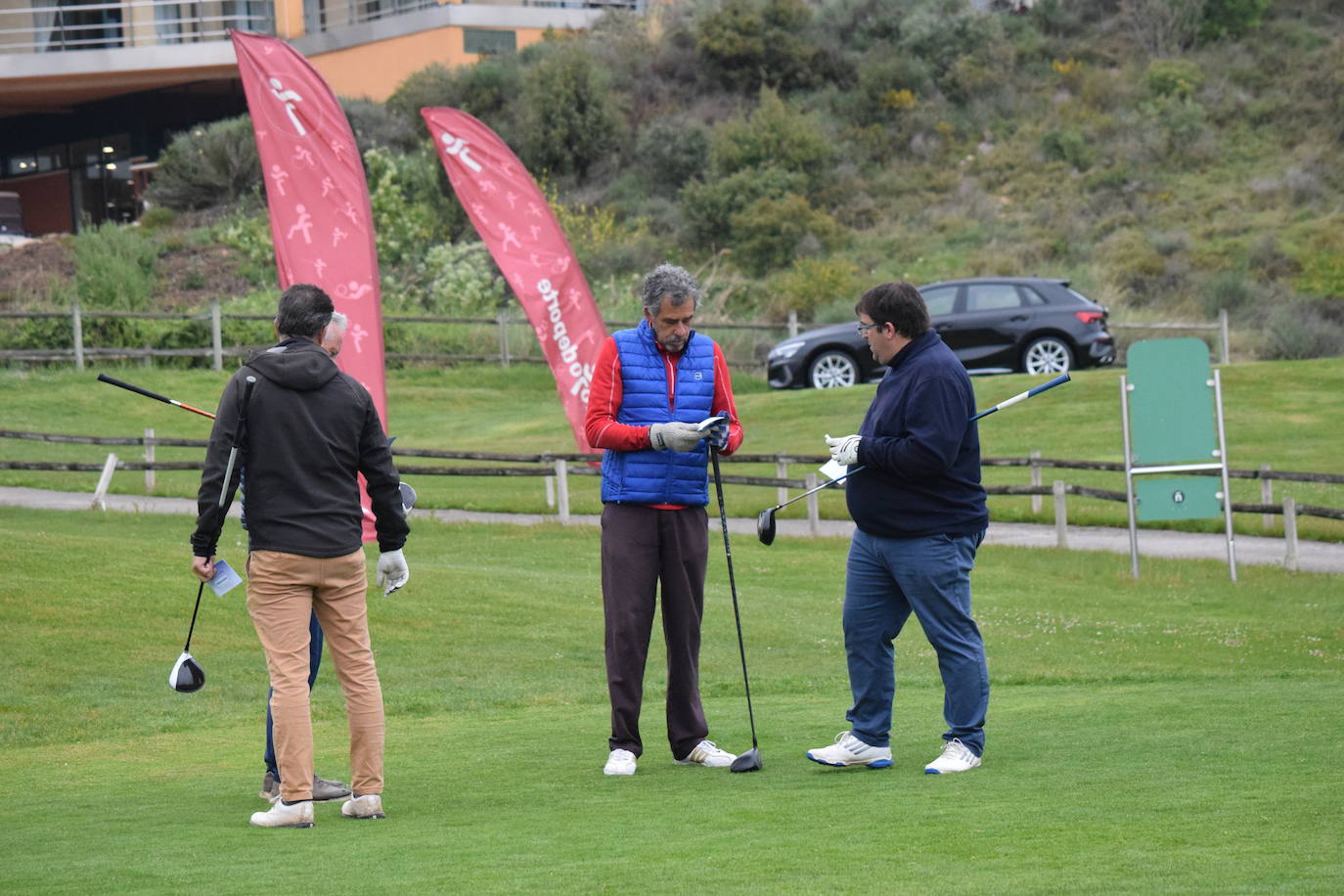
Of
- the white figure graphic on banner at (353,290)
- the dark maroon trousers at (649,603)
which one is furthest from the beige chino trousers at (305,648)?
the white figure graphic on banner at (353,290)

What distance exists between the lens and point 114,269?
3662cm

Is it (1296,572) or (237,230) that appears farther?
(237,230)

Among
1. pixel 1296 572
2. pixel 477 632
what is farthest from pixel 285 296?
pixel 1296 572

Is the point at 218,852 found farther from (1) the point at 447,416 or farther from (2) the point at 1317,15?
(2) the point at 1317,15

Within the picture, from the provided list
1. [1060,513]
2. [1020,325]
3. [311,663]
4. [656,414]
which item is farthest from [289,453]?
[1020,325]

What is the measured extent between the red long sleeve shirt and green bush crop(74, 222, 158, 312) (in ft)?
97.9

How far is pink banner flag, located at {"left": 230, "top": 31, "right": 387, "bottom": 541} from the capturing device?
16609mm

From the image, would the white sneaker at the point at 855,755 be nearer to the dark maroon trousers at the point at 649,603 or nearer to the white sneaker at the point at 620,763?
the dark maroon trousers at the point at 649,603

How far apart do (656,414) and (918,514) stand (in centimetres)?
114

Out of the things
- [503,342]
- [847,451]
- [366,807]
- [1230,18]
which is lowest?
[366,807]

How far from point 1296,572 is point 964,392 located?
992cm

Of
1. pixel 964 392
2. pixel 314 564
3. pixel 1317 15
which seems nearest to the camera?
pixel 314 564

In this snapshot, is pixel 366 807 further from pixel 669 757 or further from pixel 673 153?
pixel 673 153

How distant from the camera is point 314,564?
19.7 ft
